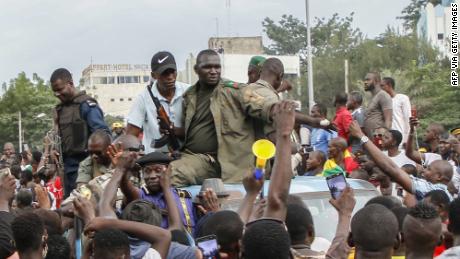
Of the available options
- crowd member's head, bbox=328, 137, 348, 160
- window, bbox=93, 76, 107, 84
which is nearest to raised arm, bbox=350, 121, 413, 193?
crowd member's head, bbox=328, 137, 348, 160

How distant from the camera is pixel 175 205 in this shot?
268 inches

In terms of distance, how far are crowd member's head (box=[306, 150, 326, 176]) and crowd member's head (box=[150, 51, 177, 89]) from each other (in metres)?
3.07

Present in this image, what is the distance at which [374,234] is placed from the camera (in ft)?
16.8

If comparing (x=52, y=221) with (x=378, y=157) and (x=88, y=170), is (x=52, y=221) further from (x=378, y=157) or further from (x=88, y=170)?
(x=378, y=157)

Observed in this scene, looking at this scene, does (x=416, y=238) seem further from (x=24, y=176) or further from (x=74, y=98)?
(x=24, y=176)

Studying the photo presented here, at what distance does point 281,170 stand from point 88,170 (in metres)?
3.30

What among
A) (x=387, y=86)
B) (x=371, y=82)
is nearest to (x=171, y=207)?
(x=371, y=82)

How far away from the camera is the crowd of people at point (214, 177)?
17.3 ft

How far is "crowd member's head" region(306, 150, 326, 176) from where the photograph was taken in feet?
36.2

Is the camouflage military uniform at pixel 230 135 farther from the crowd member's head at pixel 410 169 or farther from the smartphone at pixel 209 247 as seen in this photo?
the smartphone at pixel 209 247

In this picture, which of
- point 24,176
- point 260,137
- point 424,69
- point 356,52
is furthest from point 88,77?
point 260,137

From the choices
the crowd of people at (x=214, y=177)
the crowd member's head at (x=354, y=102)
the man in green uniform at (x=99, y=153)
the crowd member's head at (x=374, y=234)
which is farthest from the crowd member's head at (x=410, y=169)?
the crowd member's head at (x=374, y=234)

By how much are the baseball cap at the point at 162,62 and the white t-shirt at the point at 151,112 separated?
23 cm

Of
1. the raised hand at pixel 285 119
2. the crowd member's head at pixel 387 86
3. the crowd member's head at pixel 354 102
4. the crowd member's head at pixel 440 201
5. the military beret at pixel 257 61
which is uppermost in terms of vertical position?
the military beret at pixel 257 61
